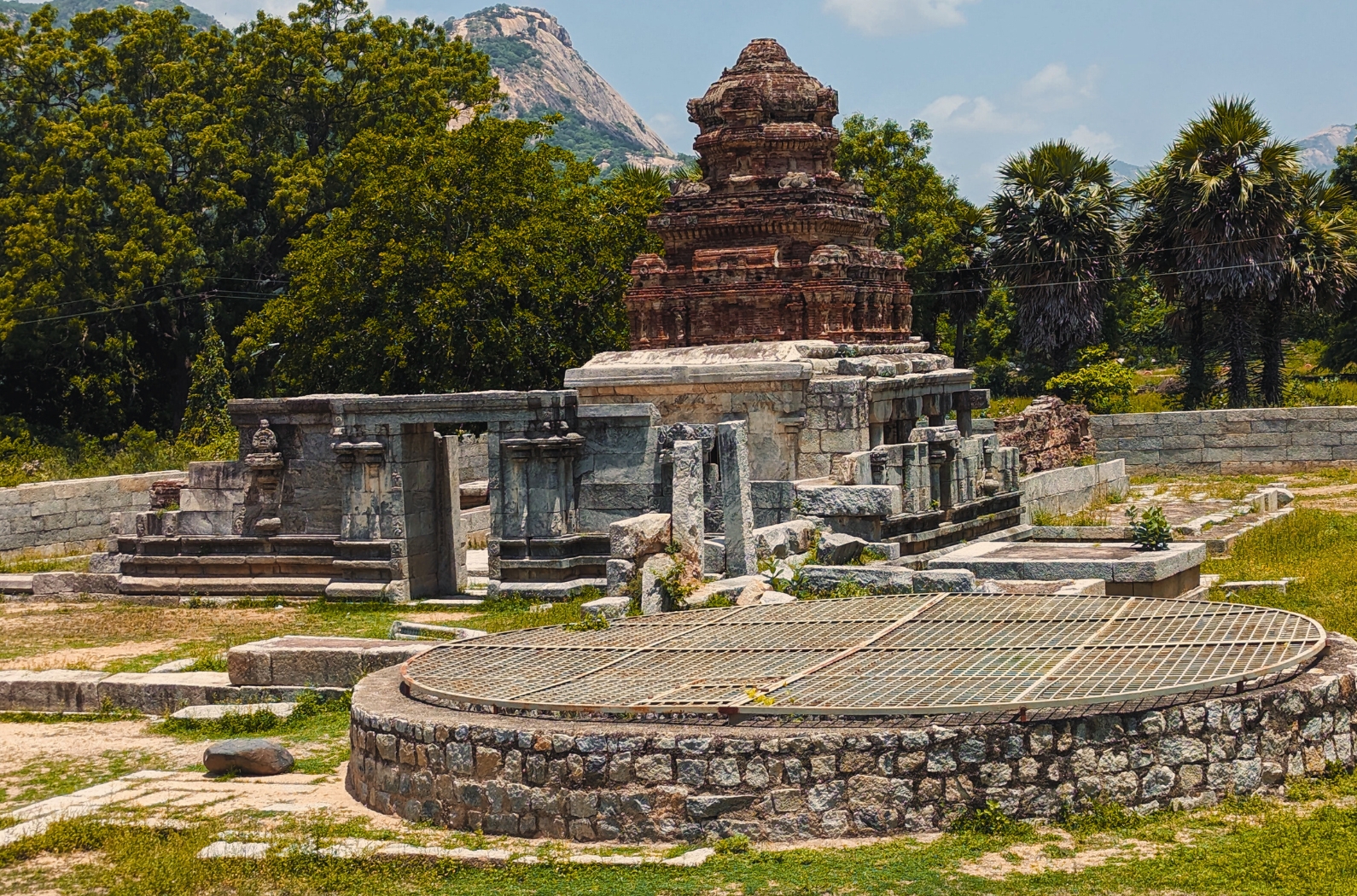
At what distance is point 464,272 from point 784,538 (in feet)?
51.8

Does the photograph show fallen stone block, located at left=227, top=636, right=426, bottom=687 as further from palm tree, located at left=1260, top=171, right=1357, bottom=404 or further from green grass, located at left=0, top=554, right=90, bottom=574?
palm tree, located at left=1260, top=171, right=1357, bottom=404

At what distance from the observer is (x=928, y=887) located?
20.1ft

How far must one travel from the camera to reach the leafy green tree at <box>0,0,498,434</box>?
33.2 metres

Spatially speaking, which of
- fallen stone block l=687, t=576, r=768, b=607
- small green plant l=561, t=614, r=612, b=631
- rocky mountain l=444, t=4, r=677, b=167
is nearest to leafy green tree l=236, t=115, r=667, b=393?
fallen stone block l=687, t=576, r=768, b=607

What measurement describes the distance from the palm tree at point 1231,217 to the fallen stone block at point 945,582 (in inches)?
751

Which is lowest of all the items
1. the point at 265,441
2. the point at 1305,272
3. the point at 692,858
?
the point at 692,858

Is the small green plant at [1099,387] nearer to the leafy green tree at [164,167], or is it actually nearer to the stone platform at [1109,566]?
the leafy green tree at [164,167]

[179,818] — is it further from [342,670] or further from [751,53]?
[751,53]

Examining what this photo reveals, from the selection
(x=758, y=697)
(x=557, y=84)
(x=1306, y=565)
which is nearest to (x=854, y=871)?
(x=758, y=697)

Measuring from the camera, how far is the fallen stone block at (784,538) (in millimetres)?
12375

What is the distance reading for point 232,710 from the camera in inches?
414

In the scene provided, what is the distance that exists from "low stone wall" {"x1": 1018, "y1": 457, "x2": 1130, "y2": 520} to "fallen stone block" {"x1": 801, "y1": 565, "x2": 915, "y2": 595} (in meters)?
7.31

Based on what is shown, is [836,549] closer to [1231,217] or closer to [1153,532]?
[1153,532]

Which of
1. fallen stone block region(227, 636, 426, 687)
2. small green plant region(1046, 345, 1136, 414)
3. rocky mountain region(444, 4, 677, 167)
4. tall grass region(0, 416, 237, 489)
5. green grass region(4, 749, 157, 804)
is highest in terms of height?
rocky mountain region(444, 4, 677, 167)
